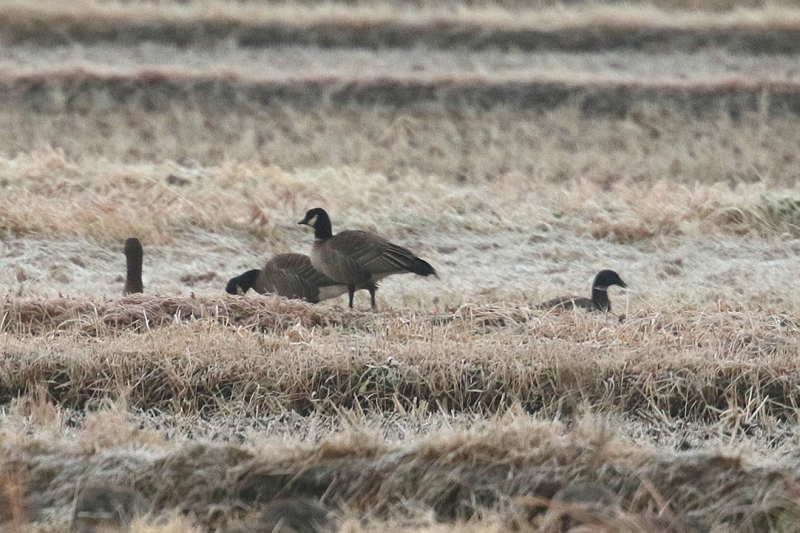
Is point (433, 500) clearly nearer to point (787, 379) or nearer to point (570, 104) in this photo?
point (787, 379)

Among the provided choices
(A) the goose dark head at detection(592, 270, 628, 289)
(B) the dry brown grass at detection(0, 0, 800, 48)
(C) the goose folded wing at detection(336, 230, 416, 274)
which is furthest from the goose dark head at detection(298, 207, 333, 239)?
(B) the dry brown grass at detection(0, 0, 800, 48)

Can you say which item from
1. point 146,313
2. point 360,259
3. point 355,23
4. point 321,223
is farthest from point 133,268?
point 355,23

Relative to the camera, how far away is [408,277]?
11562 millimetres

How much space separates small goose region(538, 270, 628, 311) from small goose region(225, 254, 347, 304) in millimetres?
1567

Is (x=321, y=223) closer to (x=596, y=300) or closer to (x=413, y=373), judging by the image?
(x=596, y=300)

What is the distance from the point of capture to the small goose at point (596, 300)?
30.8 feet

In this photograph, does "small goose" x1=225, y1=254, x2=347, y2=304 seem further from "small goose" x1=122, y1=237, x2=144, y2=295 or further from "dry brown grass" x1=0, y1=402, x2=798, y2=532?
"dry brown grass" x1=0, y1=402, x2=798, y2=532

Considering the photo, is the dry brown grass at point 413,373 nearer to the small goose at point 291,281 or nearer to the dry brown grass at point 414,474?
the dry brown grass at point 414,474

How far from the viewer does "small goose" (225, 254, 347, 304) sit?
387 inches

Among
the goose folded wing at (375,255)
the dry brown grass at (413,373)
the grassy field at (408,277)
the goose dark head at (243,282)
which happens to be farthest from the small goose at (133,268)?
the dry brown grass at (413,373)

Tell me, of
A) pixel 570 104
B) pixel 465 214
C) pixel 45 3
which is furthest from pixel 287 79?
pixel 465 214

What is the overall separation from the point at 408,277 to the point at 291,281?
193cm

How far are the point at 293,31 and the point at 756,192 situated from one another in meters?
14.5

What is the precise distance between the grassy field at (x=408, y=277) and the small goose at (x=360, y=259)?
0.93 feet
